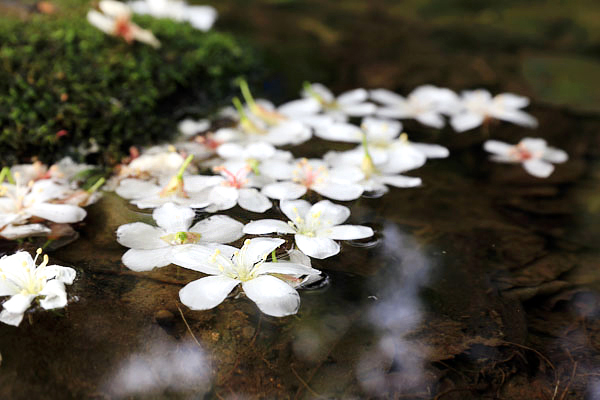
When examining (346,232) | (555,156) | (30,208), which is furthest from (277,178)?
(555,156)

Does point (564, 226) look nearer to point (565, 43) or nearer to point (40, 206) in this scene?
point (40, 206)

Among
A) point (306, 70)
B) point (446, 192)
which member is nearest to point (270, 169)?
point (446, 192)

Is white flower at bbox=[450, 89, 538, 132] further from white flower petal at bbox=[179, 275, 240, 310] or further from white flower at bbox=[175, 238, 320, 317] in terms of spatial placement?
white flower petal at bbox=[179, 275, 240, 310]

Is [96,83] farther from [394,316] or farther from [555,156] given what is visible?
[555,156]

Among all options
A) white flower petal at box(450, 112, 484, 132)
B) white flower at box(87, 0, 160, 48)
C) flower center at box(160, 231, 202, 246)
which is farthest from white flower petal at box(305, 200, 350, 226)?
white flower at box(87, 0, 160, 48)

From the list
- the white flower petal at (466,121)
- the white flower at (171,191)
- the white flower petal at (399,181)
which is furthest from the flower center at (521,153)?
the white flower at (171,191)

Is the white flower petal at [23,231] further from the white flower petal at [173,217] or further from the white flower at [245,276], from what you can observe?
the white flower at [245,276]
